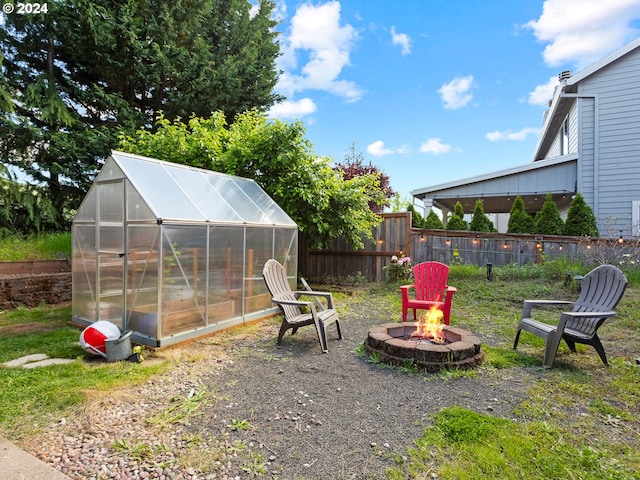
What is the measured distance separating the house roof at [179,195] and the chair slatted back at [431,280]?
2.53 m

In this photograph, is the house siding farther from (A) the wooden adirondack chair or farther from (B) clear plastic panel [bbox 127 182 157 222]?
(B) clear plastic panel [bbox 127 182 157 222]

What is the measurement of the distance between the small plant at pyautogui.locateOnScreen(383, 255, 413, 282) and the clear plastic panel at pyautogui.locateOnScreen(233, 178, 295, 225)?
10.1 feet

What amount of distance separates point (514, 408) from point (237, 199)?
485 centimetres

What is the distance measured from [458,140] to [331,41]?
720 cm

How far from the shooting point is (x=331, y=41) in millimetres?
9938

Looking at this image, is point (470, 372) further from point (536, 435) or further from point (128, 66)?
point (128, 66)

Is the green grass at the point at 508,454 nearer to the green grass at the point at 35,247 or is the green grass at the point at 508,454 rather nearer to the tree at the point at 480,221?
the tree at the point at 480,221

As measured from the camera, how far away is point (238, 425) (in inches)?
101

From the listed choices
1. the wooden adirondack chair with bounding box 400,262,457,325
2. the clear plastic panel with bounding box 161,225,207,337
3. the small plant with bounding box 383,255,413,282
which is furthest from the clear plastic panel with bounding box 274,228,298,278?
the small plant with bounding box 383,255,413,282

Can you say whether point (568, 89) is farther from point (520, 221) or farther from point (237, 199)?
point (237, 199)

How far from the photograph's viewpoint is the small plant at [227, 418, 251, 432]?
2.53 meters

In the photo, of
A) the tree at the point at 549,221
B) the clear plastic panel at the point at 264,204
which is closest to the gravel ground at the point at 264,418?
the clear plastic panel at the point at 264,204

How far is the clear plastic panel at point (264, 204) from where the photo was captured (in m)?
6.32

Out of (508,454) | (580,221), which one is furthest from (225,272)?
(580,221)
